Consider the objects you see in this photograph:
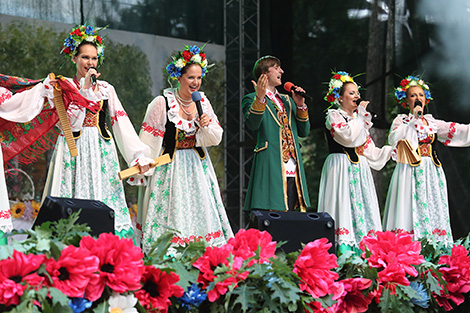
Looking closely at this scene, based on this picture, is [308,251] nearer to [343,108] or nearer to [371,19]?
[343,108]

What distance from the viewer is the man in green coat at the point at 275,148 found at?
4500 mm

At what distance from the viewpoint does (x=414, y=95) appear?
5363mm

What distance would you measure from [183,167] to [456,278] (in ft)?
6.79

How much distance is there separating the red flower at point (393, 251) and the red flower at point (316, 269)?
0.23m

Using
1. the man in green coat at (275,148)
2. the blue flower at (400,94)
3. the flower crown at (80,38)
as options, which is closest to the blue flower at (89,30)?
the flower crown at (80,38)

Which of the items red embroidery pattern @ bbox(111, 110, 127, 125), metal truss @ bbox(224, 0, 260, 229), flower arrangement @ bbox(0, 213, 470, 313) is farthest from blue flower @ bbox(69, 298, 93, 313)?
metal truss @ bbox(224, 0, 260, 229)

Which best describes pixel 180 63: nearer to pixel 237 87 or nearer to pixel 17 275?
pixel 17 275

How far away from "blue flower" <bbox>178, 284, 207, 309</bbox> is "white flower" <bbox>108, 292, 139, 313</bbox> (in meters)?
0.20

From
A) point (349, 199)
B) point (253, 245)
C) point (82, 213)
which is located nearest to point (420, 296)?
point (253, 245)

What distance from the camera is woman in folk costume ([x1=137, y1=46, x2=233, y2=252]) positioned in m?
4.05

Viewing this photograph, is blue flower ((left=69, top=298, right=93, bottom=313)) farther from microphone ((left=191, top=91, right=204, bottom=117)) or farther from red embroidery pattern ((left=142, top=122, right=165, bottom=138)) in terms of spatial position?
red embroidery pattern ((left=142, top=122, right=165, bottom=138))

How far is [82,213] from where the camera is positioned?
2.26m

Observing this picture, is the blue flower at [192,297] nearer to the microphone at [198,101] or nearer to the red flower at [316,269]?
the red flower at [316,269]

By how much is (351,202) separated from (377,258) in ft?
8.56
